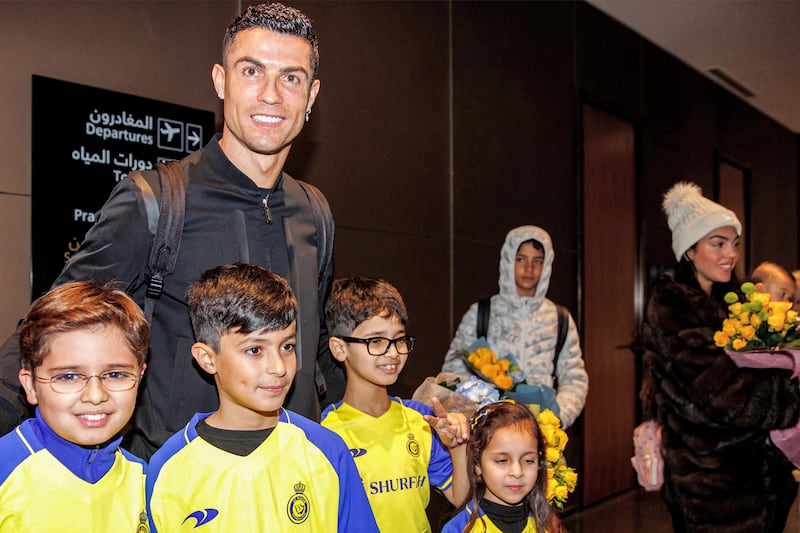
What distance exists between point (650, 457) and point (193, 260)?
2466 mm

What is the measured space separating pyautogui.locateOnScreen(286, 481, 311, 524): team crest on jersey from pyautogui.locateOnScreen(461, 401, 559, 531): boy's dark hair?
2.52 feet

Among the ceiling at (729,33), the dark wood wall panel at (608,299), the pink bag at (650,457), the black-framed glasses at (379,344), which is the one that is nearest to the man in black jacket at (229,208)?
the black-framed glasses at (379,344)

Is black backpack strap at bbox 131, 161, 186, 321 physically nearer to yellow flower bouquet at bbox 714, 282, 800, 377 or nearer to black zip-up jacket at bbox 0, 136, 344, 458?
black zip-up jacket at bbox 0, 136, 344, 458

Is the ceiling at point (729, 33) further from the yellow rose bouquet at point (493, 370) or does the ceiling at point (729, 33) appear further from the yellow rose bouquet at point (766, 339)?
the yellow rose bouquet at point (493, 370)

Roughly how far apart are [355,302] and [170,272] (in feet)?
2.33

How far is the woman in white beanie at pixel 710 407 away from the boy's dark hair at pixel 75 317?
2389 mm

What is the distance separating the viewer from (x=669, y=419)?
3.28 m

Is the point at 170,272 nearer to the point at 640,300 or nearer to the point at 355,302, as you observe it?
the point at 355,302

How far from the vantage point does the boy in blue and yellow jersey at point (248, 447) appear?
159cm

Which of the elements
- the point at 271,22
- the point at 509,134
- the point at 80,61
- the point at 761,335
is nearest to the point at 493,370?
the point at 761,335

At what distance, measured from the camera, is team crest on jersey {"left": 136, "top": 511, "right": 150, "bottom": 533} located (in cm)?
155

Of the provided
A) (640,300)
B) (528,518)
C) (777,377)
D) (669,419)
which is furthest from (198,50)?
(640,300)

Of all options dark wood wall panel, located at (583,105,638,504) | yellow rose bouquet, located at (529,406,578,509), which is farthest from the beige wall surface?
dark wood wall panel, located at (583,105,638,504)

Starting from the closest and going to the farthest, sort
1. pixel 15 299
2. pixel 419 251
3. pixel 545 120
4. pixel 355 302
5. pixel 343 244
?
1. pixel 355 302
2. pixel 15 299
3. pixel 343 244
4. pixel 419 251
5. pixel 545 120
